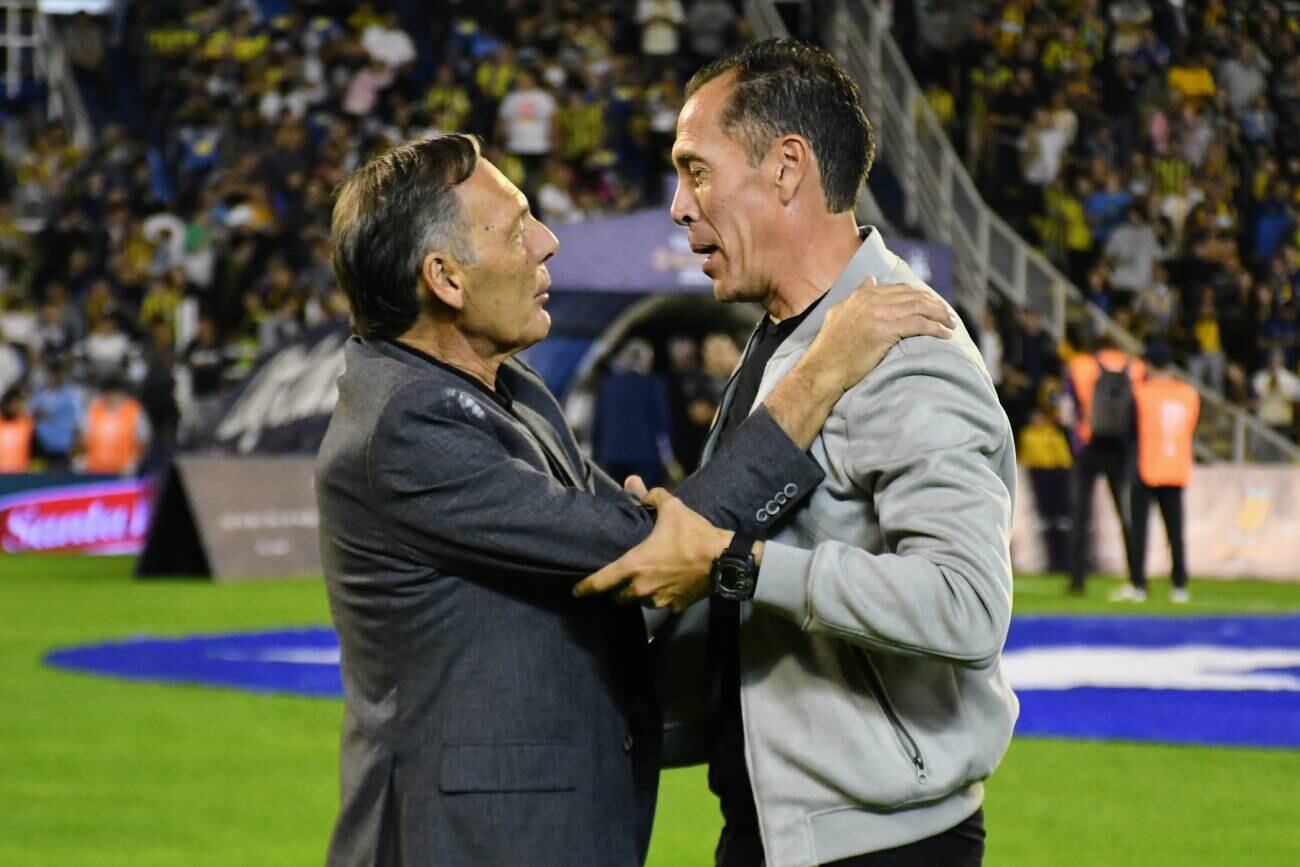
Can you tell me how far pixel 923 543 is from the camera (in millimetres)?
3223

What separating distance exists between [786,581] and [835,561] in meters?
0.09

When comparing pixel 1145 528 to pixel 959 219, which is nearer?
pixel 1145 528

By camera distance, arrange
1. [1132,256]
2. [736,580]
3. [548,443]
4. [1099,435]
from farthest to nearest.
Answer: [1132,256] < [1099,435] < [548,443] < [736,580]

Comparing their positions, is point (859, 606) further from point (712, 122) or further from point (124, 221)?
point (124, 221)

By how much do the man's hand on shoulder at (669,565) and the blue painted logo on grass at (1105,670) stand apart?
6.37 meters

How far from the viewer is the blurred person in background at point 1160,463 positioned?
1673 cm

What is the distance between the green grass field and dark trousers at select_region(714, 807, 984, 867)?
3380 millimetres

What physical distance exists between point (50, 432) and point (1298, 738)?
15524mm

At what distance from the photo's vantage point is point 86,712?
10.0m

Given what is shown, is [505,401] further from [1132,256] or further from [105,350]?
[1132,256]

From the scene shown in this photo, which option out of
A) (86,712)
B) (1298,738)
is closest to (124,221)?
(86,712)

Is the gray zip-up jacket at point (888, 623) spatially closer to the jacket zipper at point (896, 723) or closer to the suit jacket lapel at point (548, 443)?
the jacket zipper at point (896, 723)

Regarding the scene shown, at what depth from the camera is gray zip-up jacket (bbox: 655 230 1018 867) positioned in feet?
10.5

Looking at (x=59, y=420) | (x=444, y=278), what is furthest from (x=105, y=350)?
(x=444, y=278)
